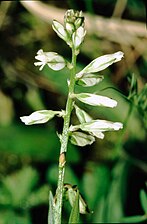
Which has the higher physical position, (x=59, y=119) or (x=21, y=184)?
(x=59, y=119)

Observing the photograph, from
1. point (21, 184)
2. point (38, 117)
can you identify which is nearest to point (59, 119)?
point (21, 184)

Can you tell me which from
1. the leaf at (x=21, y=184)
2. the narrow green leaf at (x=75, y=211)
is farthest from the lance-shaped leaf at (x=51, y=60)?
the leaf at (x=21, y=184)

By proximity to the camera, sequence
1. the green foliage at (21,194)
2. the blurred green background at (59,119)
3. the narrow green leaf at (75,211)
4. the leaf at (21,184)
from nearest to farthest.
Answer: the narrow green leaf at (75,211) < the green foliage at (21,194) < the leaf at (21,184) < the blurred green background at (59,119)

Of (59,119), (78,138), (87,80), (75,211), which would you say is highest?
(59,119)

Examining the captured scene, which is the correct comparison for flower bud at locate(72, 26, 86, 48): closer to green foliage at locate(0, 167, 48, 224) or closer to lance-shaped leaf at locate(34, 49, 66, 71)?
lance-shaped leaf at locate(34, 49, 66, 71)

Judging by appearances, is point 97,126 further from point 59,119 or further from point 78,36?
point 59,119

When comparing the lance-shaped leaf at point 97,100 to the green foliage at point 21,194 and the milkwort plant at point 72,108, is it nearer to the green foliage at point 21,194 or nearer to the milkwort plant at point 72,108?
the milkwort plant at point 72,108

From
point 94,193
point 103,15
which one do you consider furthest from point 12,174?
point 103,15

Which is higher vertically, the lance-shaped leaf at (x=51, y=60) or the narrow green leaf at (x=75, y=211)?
the lance-shaped leaf at (x=51, y=60)

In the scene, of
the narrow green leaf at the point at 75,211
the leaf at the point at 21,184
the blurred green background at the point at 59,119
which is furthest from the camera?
the blurred green background at the point at 59,119
